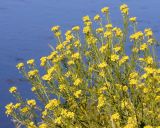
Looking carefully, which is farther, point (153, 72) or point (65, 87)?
point (65, 87)

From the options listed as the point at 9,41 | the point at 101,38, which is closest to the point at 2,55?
the point at 9,41

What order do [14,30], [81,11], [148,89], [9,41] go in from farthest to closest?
1. [81,11]
2. [14,30]
3. [9,41]
4. [148,89]

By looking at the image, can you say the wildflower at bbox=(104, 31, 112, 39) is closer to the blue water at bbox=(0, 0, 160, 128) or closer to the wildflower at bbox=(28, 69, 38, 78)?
the wildflower at bbox=(28, 69, 38, 78)

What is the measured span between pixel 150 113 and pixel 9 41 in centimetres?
674

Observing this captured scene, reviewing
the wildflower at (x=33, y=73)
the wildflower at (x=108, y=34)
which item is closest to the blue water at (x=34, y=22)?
the wildflower at (x=33, y=73)

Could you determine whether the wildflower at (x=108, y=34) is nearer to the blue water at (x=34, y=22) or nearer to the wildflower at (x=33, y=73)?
the wildflower at (x=33, y=73)

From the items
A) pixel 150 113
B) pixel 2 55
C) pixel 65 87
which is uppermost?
pixel 2 55

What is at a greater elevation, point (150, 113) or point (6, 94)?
point (6, 94)

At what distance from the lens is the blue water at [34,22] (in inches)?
320

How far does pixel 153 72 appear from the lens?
3025mm

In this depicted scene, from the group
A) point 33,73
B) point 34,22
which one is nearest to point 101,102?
point 33,73

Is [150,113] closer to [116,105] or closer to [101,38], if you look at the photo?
[116,105]

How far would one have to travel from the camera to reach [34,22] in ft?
35.9

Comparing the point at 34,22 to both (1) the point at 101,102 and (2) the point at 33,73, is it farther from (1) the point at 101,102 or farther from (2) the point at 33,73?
(1) the point at 101,102
